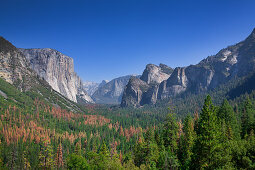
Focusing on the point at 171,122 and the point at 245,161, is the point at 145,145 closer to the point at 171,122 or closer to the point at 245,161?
the point at 171,122

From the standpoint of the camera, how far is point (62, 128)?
6604 inches

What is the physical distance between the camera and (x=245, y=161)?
88.5 feet

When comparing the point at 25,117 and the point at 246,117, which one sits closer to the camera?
the point at 246,117

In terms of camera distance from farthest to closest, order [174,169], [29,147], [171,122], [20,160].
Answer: [29,147] < [20,160] < [171,122] < [174,169]

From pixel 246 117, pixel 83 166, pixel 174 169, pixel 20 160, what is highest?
pixel 246 117

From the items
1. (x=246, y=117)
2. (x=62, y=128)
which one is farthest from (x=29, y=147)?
(x=246, y=117)

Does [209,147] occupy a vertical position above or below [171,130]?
below

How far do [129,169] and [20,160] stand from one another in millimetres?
81446

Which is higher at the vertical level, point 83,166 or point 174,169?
point 174,169

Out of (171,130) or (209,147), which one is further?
(171,130)

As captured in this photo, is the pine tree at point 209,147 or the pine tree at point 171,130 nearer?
the pine tree at point 209,147

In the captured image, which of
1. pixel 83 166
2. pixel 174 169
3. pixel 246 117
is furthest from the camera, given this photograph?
pixel 246 117

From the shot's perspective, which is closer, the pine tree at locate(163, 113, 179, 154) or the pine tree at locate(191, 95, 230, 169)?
the pine tree at locate(191, 95, 230, 169)

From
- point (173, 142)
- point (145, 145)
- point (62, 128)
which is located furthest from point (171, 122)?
point (62, 128)
